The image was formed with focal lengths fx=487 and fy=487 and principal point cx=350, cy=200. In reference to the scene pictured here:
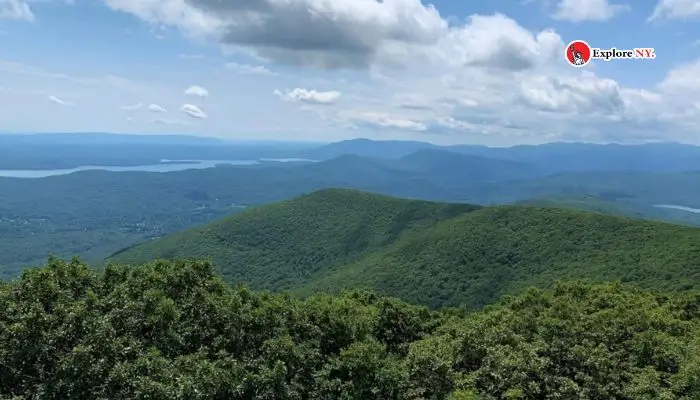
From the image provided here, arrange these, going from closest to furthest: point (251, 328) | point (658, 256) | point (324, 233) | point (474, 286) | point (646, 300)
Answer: point (251, 328) < point (646, 300) < point (658, 256) < point (474, 286) < point (324, 233)

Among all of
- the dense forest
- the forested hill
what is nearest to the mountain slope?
the forested hill

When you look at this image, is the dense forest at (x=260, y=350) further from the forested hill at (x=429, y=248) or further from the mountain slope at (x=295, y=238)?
the mountain slope at (x=295, y=238)

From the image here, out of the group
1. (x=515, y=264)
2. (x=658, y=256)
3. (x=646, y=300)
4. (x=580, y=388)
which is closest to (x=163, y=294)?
(x=580, y=388)

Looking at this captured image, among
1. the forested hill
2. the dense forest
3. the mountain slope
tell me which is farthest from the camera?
the mountain slope

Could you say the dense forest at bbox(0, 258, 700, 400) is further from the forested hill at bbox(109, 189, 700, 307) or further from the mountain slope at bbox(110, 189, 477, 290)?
the mountain slope at bbox(110, 189, 477, 290)

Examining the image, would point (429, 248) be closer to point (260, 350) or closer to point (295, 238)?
point (295, 238)

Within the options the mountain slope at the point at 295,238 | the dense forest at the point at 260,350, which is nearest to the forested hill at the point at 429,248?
the mountain slope at the point at 295,238

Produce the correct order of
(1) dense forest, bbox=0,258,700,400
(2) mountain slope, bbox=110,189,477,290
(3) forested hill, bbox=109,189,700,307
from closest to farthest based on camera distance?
1. (1) dense forest, bbox=0,258,700,400
2. (3) forested hill, bbox=109,189,700,307
3. (2) mountain slope, bbox=110,189,477,290

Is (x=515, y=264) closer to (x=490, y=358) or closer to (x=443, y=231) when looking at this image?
(x=443, y=231)
